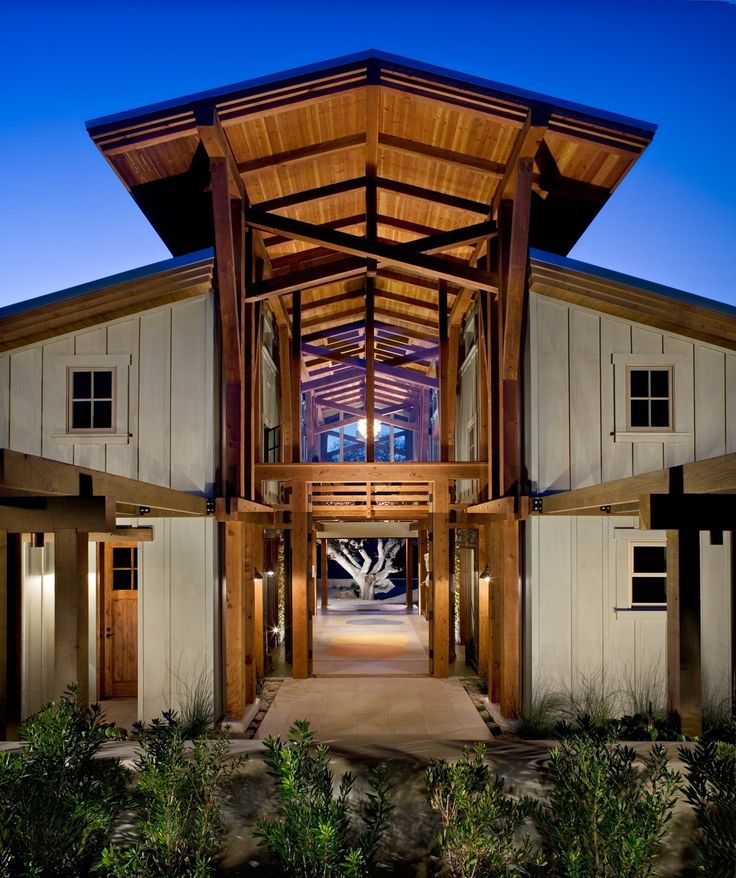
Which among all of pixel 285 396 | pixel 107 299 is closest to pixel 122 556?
pixel 107 299

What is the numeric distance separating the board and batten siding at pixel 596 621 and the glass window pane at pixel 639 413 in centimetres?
141

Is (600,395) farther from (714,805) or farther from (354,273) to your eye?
(714,805)

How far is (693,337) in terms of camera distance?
30.9 feet

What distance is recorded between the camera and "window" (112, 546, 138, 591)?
10.9m

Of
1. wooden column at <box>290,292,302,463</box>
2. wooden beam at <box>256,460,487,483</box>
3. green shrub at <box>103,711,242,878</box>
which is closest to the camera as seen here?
green shrub at <box>103,711,242,878</box>

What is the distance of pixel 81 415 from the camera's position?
9.65 m

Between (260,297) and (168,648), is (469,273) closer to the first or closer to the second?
(260,297)

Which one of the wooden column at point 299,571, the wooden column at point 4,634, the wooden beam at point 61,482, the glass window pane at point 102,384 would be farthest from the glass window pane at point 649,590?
the glass window pane at point 102,384

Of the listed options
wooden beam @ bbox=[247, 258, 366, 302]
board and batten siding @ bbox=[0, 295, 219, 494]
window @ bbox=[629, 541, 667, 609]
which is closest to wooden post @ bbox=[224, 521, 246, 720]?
board and batten siding @ bbox=[0, 295, 219, 494]

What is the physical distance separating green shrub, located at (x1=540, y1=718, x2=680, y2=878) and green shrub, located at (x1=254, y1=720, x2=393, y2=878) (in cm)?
96

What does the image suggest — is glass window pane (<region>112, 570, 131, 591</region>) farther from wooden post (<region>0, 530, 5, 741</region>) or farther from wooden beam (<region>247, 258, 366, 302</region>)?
wooden beam (<region>247, 258, 366, 302</region>)

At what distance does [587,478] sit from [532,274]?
2918 millimetres

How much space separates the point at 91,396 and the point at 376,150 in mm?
5447

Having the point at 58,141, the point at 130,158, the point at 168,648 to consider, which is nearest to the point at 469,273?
the point at 130,158
